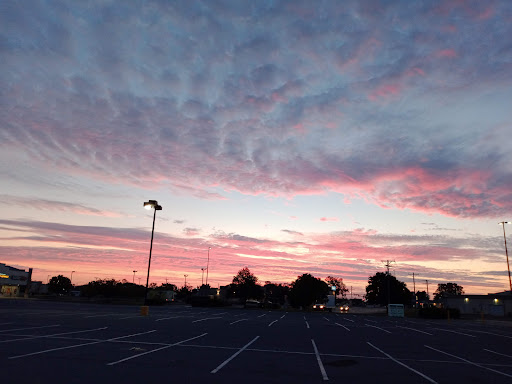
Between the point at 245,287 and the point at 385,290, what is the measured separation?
50431mm

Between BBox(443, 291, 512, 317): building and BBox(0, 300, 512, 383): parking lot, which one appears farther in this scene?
BBox(443, 291, 512, 317): building

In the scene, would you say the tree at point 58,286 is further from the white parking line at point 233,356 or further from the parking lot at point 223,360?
the white parking line at point 233,356

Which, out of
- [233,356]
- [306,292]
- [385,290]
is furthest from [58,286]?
[233,356]

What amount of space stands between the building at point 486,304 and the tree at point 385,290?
2496 centimetres

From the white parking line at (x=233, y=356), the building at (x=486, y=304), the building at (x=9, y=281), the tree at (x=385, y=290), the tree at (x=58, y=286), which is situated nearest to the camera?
the white parking line at (x=233, y=356)

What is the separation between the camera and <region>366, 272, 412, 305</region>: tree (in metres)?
127

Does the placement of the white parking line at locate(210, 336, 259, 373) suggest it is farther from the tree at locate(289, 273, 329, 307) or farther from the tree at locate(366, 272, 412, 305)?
the tree at locate(366, 272, 412, 305)

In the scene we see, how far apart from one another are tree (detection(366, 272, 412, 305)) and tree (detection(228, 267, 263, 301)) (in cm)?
4467

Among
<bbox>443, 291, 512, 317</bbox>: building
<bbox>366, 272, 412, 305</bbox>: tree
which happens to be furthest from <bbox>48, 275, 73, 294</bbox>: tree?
<bbox>443, 291, 512, 317</bbox>: building

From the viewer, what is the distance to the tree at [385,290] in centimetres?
12738

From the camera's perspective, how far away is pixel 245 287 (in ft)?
449

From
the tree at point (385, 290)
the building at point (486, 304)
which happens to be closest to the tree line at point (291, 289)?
the tree at point (385, 290)

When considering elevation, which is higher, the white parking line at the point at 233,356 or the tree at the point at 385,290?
the tree at the point at 385,290

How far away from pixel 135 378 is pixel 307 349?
27.3 feet
